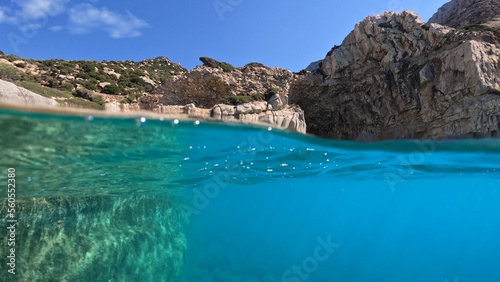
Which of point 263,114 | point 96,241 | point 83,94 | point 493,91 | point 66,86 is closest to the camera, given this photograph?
point 96,241

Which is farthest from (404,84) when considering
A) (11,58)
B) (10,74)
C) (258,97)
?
(11,58)

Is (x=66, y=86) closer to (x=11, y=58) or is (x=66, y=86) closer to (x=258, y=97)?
(x=11, y=58)

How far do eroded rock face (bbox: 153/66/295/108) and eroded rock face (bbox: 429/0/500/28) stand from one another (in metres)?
17.5

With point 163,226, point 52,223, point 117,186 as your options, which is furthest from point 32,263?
point 117,186

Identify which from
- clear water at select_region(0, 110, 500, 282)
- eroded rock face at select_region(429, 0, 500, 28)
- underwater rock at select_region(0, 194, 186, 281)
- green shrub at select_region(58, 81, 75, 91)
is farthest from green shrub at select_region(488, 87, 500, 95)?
green shrub at select_region(58, 81, 75, 91)

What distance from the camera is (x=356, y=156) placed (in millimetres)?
11977

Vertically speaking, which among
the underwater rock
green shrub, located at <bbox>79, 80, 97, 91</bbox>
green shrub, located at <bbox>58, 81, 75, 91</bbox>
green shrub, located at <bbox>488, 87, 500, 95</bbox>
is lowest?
the underwater rock

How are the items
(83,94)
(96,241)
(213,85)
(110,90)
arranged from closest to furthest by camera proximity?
(96,241) → (213,85) → (83,94) → (110,90)

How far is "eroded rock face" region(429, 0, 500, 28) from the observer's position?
22.5m

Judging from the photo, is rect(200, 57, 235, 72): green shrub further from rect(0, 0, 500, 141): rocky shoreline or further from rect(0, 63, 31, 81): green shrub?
rect(0, 63, 31, 81): green shrub

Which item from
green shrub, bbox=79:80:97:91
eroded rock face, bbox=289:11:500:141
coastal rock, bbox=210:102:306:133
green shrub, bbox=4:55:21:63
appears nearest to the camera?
coastal rock, bbox=210:102:306:133

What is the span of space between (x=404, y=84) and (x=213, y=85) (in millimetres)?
14436

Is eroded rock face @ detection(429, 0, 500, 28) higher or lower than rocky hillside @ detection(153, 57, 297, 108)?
higher

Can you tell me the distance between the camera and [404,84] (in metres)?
17.8
